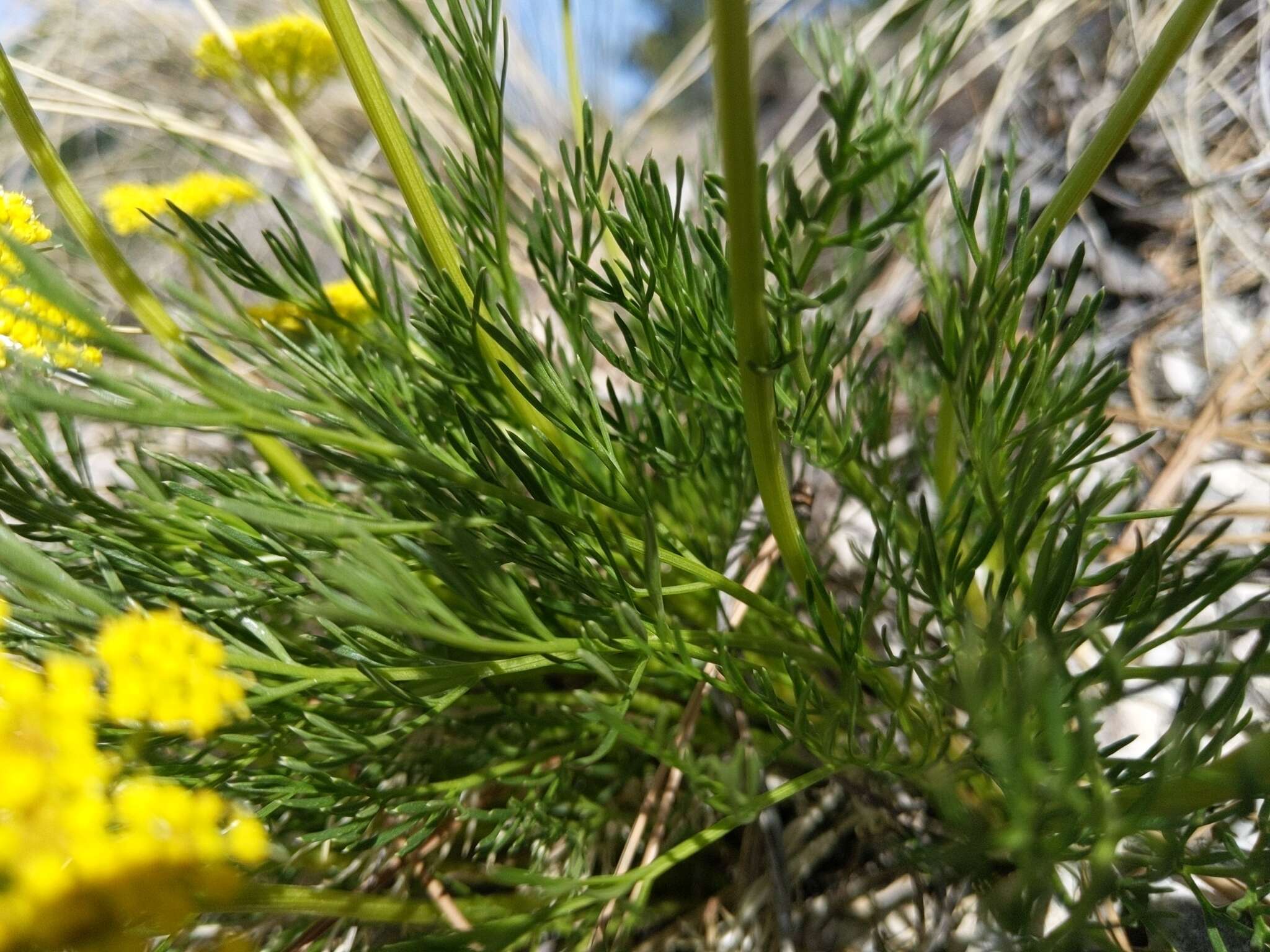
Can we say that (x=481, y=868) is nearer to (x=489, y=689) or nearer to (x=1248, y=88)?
(x=489, y=689)

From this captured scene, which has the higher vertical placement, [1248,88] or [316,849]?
[1248,88]

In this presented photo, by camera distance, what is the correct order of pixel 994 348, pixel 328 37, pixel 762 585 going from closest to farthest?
pixel 994 348, pixel 762 585, pixel 328 37

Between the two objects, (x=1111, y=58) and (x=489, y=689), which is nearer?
(x=489, y=689)

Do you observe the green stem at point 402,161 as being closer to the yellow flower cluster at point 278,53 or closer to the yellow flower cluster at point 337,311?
the yellow flower cluster at point 337,311

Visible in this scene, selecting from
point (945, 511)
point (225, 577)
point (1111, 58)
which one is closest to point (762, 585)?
point (945, 511)

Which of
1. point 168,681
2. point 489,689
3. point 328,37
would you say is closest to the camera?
point 168,681

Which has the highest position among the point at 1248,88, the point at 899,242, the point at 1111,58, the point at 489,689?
the point at 1111,58
